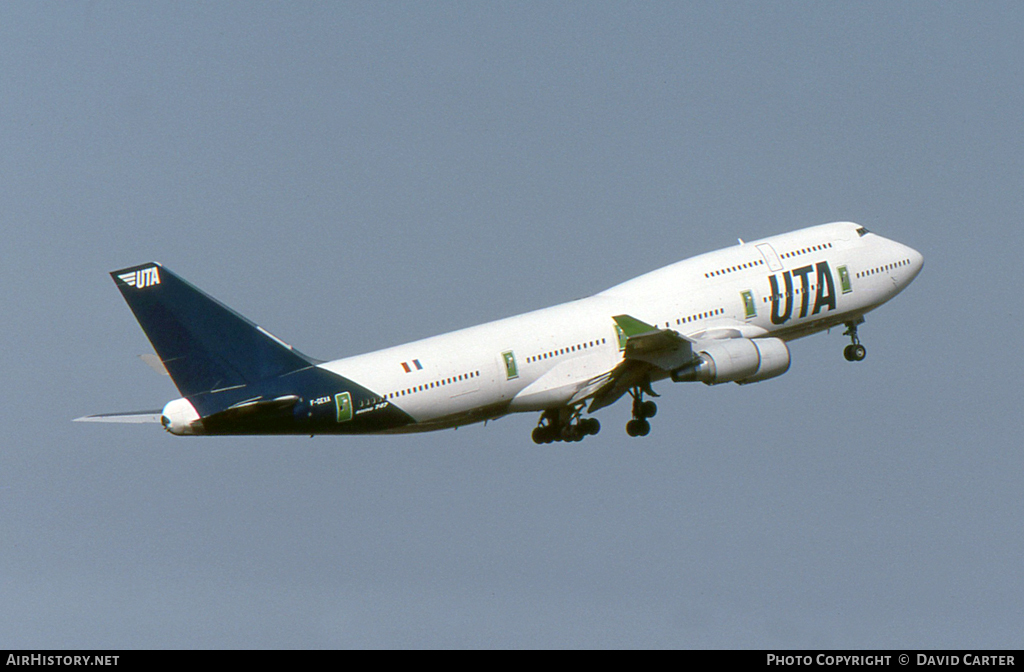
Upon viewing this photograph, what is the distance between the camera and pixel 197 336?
168ft

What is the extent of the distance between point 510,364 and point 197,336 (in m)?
10.6

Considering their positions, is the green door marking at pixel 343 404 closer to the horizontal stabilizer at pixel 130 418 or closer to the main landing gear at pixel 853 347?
the horizontal stabilizer at pixel 130 418

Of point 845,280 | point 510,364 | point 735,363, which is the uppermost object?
point 845,280

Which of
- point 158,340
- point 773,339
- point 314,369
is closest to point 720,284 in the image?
point 773,339

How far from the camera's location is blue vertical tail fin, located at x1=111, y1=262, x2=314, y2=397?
50.5m

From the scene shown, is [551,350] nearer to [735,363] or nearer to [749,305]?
[735,363]

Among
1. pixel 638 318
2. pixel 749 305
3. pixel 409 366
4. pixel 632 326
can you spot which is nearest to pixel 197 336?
pixel 409 366

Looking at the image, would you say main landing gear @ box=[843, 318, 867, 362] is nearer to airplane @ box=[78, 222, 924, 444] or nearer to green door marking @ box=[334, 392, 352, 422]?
airplane @ box=[78, 222, 924, 444]

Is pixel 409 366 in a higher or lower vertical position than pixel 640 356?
lower

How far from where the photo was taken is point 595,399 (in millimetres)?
57938

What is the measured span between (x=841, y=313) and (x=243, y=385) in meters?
24.3

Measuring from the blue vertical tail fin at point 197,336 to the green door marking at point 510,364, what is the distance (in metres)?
→ 7.06

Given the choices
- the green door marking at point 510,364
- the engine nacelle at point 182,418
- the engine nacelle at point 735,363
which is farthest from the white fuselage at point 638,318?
the engine nacelle at point 182,418

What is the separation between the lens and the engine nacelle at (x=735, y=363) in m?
55.9
